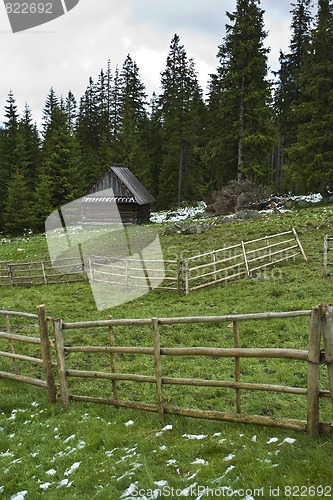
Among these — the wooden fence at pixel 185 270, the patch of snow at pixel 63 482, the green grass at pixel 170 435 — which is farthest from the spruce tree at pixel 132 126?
the patch of snow at pixel 63 482

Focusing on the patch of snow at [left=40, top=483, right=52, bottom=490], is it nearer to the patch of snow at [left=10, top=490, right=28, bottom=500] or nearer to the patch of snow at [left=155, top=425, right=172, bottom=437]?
the patch of snow at [left=10, top=490, right=28, bottom=500]

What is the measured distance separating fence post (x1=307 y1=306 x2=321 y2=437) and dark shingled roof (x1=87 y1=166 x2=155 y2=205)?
28938 mm

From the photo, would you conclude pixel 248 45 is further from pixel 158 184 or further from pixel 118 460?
pixel 118 460

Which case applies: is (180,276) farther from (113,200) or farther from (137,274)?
(113,200)

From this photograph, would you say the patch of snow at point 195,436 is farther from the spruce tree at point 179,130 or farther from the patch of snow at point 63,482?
the spruce tree at point 179,130

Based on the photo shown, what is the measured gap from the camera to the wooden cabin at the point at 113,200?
33.4 metres

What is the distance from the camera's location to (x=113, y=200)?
33.9 metres

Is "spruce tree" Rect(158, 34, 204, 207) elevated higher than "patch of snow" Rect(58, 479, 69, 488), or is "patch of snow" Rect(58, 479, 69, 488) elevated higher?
"spruce tree" Rect(158, 34, 204, 207)

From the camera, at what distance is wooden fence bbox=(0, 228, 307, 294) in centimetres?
1488

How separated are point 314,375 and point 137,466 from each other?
85.0 inches

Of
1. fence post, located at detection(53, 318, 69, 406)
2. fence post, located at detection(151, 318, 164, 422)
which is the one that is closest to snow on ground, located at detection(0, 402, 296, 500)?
fence post, located at detection(151, 318, 164, 422)

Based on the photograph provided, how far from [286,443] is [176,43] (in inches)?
1905

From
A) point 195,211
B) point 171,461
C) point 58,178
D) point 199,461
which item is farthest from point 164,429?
point 58,178

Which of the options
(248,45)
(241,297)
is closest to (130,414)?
(241,297)
